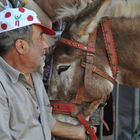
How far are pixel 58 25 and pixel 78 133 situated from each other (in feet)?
3.47

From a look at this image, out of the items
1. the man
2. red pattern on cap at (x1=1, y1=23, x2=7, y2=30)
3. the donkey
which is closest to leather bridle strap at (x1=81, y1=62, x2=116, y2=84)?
the donkey

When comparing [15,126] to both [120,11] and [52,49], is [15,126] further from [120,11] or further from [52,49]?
[120,11]

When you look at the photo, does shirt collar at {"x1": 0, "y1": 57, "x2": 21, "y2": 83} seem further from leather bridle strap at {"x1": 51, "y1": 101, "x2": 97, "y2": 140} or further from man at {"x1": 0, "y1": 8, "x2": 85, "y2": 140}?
leather bridle strap at {"x1": 51, "y1": 101, "x2": 97, "y2": 140}

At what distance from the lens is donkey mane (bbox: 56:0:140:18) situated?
3.04 m

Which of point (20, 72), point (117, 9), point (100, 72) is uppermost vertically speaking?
point (117, 9)

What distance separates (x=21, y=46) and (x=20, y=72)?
0.16m

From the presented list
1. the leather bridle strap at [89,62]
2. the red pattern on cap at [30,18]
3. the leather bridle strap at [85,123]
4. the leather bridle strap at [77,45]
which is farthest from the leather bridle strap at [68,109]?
the red pattern on cap at [30,18]

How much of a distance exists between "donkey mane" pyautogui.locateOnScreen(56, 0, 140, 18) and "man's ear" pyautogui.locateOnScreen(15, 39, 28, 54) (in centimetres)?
67

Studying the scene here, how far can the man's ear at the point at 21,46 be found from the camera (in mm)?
2534

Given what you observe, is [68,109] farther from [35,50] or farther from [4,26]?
[4,26]

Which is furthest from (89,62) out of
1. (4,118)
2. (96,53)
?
(4,118)

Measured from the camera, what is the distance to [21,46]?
8.36 feet

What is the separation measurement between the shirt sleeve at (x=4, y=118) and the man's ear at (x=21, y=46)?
0.87ft

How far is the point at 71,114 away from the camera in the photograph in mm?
3168
